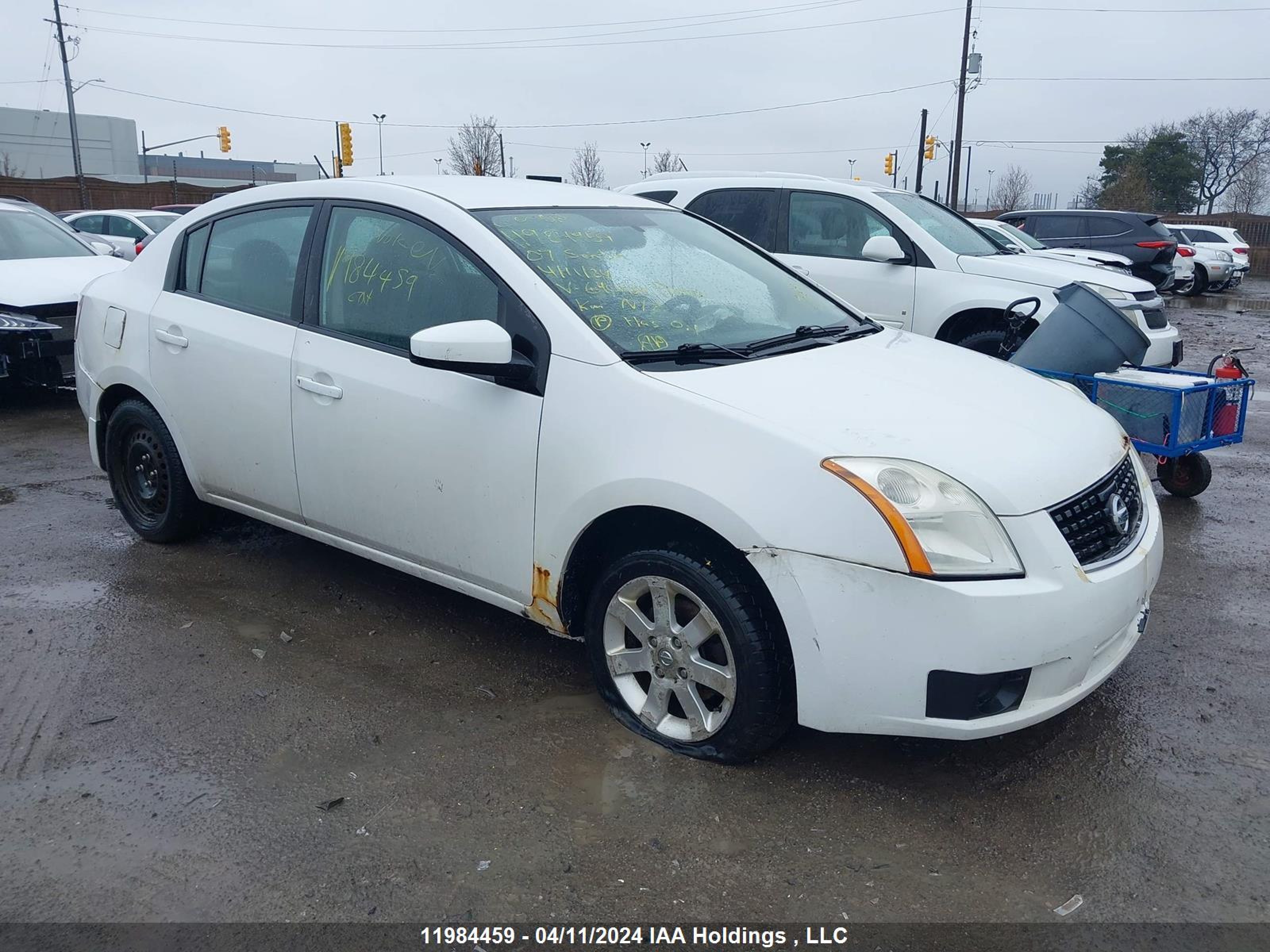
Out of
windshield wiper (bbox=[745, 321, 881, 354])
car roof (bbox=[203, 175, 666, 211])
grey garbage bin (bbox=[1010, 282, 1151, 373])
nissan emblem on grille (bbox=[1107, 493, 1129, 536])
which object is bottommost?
nissan emblem on grille (bbox=[1107, 493, 1129, 536])

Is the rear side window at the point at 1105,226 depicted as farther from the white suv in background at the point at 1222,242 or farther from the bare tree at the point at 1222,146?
the bare tree at the point at 1222,146

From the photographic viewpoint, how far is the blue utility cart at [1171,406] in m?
5.43

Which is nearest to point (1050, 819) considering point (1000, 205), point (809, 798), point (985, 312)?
point (809, 798)

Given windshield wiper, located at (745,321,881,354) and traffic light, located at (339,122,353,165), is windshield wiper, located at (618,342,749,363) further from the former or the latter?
traffic light, located at (339,122,353,165)

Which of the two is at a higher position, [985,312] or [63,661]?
[985,312]

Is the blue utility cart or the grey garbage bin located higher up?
the grey garbage bin

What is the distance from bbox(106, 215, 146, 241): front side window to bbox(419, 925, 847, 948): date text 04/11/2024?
56.9 ft

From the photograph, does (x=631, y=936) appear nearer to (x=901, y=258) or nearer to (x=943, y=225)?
(x=901, y=258)

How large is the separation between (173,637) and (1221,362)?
543 centimetres

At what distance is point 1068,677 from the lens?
290 cm

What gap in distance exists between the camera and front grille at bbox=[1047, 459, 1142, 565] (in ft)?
9.56

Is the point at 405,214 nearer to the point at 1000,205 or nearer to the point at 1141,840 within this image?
the point at 1141,840

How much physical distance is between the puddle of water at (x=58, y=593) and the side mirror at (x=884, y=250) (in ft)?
17.9

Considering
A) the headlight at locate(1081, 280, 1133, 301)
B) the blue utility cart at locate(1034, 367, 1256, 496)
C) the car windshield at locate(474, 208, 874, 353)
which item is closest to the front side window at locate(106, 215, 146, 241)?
the headlight at locate(1081, 280, 1133, 301)
